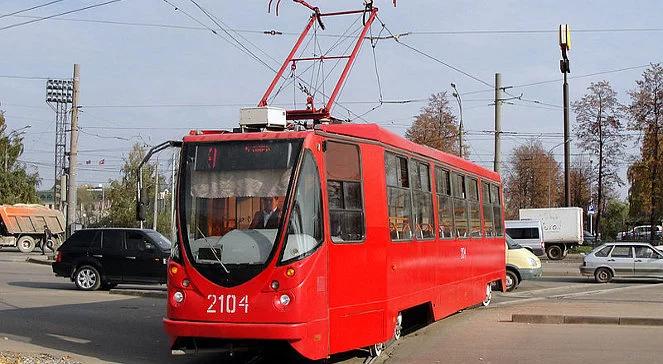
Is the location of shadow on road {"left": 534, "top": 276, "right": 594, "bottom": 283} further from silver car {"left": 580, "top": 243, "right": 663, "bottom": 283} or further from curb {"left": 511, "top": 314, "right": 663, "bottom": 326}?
curb {"left": 511, "top": 314, "right": 663, "bottom": 326}

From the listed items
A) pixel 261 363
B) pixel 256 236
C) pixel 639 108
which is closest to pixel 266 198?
pixel 256 236

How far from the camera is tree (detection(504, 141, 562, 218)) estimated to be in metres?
68.5

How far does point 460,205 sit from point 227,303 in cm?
722

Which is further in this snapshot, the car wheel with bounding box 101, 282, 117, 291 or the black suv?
the car wheel with bounding box 101, 282, 117, 291

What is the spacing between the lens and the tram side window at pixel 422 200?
1254 cm

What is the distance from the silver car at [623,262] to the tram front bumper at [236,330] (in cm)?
2137

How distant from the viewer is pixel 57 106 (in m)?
59.1

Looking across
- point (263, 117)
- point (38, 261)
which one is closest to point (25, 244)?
point (38, 261)

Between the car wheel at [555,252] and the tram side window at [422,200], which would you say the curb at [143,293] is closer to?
the tram side window at [422,200]

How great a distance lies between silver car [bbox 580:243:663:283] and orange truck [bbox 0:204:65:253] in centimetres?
3145

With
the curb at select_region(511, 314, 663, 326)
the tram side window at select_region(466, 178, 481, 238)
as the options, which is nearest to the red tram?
the curb at select_region(511, 314, 663, 326)

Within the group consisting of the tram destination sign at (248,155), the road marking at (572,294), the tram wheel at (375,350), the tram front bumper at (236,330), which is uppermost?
the tram destination sign at (248,155)

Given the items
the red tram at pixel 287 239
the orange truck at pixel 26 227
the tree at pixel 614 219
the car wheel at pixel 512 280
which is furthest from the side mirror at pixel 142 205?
the tree at pixel 614 219

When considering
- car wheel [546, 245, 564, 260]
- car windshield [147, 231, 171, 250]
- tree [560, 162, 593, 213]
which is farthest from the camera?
tree [560, 162, 593, 213]
